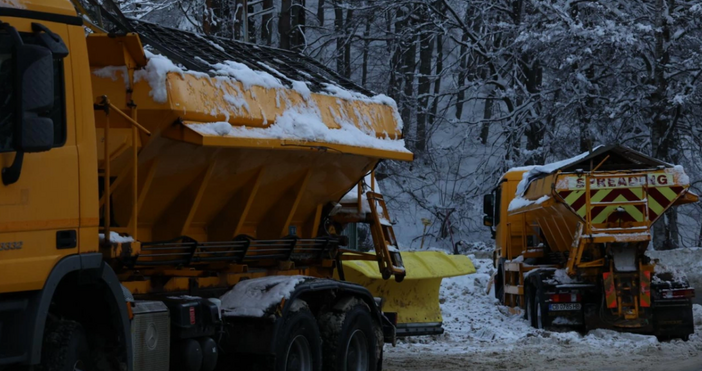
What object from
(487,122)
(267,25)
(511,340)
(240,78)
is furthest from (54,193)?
(487,122)

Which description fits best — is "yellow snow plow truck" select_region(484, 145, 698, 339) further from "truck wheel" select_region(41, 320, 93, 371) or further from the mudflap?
"truck wheel" select_region(41, 320, 93, 371)

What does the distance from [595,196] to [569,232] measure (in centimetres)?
182

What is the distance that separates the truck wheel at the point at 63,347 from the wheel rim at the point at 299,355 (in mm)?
2424

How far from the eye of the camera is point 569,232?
15594 millimetres

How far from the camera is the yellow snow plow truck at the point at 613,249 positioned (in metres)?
13.8

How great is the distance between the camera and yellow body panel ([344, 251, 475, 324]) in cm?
1248

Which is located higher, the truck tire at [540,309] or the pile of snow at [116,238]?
the pile of snow at [116,238]

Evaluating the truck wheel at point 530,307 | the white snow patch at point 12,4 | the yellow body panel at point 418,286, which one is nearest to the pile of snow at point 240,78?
the white snow patch at point 12,4

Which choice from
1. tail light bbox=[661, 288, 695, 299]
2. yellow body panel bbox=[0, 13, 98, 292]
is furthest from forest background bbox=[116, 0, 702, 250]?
yellow body panel bbox=[0, 13, 98, 292]

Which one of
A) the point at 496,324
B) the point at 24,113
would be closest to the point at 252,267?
the point at 24,113

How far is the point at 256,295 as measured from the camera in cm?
798

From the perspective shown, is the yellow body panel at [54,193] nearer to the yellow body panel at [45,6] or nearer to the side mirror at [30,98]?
the yellow body panel at [45,6]

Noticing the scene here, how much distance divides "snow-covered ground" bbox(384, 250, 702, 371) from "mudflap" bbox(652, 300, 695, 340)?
21cm

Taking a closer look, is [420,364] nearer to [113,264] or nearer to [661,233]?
[113,264]
